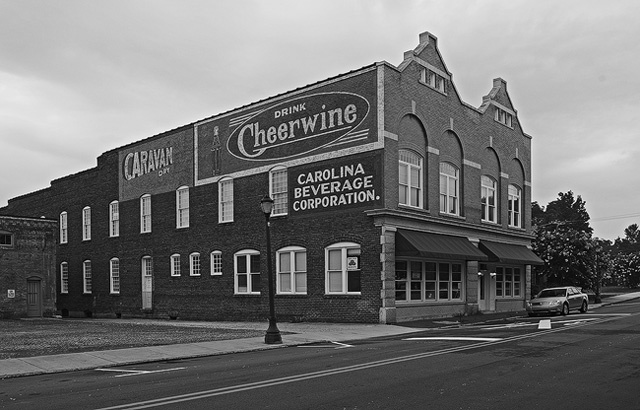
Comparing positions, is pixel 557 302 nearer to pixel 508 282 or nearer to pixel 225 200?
pixel 508 282

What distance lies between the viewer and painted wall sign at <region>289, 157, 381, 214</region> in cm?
2817

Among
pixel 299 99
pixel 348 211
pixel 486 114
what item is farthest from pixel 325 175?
pixel 486 114

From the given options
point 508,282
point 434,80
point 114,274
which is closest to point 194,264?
point 114,274

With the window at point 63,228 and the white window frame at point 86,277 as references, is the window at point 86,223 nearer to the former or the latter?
the white window frame at point 86,277

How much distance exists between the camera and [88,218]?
46031 mm

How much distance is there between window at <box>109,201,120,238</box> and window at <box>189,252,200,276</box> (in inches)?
338

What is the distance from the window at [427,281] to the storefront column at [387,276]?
1039 millimetres

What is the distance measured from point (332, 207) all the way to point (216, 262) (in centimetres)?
930

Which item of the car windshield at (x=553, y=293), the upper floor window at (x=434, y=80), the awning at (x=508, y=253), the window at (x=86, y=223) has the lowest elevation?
the car windshield at (x=553, y=293)

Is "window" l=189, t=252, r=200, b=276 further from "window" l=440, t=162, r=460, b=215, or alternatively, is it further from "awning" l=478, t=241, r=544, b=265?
"awning" l=478, t=241, r=544, b=265

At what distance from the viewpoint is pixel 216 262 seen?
35500 millimetres

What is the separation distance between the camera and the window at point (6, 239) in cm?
3794

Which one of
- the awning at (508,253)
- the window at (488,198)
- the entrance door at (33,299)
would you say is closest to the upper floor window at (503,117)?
the window at (488,198)

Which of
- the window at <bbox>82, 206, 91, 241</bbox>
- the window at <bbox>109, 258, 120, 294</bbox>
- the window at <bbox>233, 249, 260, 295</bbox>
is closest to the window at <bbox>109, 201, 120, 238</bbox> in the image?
the window at <bbox>109, 258, 120, 294</bbox>
